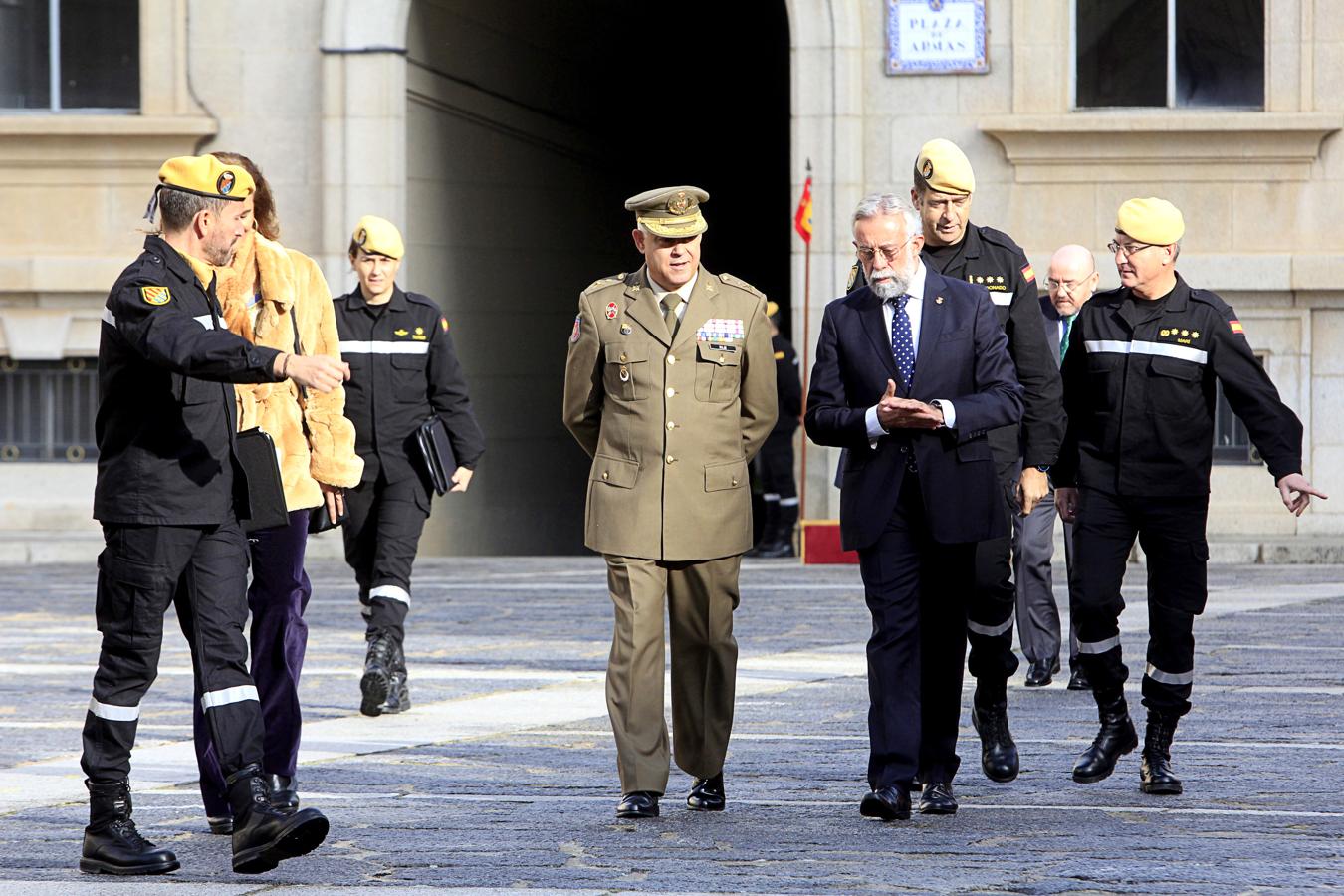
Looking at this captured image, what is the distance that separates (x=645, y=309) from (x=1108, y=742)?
6.68ft

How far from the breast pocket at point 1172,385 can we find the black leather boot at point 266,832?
3.13 metres

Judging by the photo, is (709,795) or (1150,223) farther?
(1150,223)

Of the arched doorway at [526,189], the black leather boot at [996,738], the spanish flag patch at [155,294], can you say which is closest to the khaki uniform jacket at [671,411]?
the black leather boot at [996,738]

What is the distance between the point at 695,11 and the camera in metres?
27.6

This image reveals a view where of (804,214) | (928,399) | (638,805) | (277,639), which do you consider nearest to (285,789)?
(277,639)

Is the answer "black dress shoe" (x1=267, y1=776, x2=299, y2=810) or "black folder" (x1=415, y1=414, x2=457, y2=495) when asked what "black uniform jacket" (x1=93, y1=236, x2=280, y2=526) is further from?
"black folder" (x1=415, y1=414, x2=457, y2=495)

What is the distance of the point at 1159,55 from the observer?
1827 cm

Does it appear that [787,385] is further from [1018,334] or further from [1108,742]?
[1108,742]

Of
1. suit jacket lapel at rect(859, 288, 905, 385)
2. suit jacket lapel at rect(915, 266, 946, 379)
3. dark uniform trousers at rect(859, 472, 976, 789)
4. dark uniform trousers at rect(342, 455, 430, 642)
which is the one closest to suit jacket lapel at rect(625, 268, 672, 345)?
suit jacket lapel at rect(859, 288, 905, 385)

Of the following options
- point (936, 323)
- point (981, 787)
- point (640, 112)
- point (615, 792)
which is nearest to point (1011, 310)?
point (936, 323)

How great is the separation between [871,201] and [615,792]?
2029mm

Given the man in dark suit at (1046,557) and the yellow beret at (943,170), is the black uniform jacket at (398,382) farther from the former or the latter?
the yellow beret at (943,170)

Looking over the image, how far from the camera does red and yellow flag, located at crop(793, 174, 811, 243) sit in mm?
17938

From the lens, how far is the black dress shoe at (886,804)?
6430 mm
